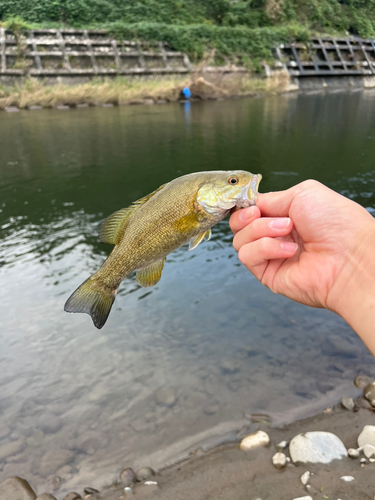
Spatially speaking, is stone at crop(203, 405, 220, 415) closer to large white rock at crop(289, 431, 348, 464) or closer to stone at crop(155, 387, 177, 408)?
stone at crop(155, 387, 177, 408)

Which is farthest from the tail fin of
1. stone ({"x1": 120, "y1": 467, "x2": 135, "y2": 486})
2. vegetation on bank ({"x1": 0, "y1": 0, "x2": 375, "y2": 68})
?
vegetation on bank ({"x1": 0, "y1": 0, "x2": 375, "y2": 68})

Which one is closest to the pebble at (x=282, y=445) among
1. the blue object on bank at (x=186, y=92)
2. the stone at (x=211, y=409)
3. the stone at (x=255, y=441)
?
the stone at (x=255, y=441)

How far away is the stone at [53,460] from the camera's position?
163 inches

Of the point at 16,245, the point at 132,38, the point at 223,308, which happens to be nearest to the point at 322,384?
the point at 223,308

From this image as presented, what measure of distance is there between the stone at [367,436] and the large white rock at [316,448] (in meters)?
0.22

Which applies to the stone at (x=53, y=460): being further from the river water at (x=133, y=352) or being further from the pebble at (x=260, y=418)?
the pebble at (x=260, y=418)

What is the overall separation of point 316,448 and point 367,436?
1.98 feet

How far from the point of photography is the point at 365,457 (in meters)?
3.86

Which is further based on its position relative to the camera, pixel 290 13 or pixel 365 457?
pixel 290 13

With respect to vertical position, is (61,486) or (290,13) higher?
(290,13)

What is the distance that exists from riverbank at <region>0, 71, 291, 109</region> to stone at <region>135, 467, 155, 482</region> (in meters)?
30.5

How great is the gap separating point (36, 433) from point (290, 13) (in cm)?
5813

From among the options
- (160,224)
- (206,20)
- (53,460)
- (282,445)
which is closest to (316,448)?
(282,445)

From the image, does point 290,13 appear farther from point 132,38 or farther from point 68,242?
point 68,242
